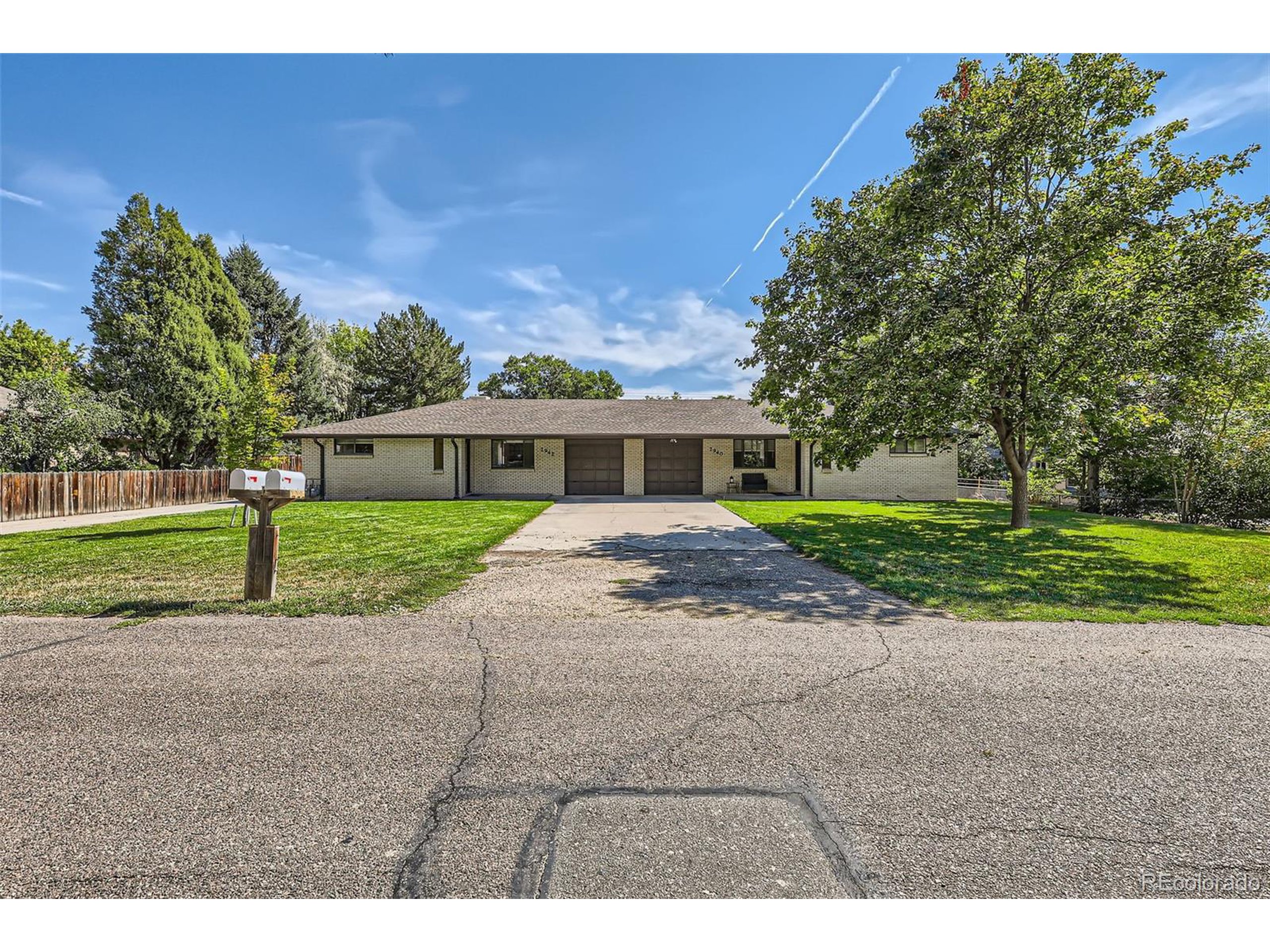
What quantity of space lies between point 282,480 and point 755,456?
57.2 ft

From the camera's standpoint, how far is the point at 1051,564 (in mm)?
7867

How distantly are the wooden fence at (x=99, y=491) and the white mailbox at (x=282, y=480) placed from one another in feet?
25.7

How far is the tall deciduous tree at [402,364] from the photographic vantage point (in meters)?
36.7

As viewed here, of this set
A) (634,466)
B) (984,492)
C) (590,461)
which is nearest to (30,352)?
(590,461)

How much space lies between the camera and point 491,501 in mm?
18047

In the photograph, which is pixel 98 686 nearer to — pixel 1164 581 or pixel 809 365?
pixel 1164 581

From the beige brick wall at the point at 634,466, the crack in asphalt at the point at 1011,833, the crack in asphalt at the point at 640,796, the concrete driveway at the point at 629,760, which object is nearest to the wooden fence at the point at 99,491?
the concrete driveway at the point at 629,760

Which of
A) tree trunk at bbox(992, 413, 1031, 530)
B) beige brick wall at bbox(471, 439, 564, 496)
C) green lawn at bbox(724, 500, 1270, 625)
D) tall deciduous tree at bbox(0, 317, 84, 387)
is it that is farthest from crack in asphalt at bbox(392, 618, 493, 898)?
tall deciduous tree at bbox(0, 317, 84, 387)

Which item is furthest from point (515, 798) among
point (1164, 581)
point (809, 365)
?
point (809, 365)

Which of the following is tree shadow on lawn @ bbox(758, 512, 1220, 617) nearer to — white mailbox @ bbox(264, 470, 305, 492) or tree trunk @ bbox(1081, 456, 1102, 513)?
white mailbox @ bbox(264, 470, 305, 492)

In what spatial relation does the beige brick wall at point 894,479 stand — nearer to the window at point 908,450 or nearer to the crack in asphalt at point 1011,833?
the window at point 908,450

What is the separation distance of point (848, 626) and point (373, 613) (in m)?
4.27

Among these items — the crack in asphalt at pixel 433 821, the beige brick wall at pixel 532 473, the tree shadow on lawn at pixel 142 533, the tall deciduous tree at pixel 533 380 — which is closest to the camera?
the crack in asphalt at pixel 433 821

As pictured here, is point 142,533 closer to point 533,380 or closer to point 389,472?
point 389,472
